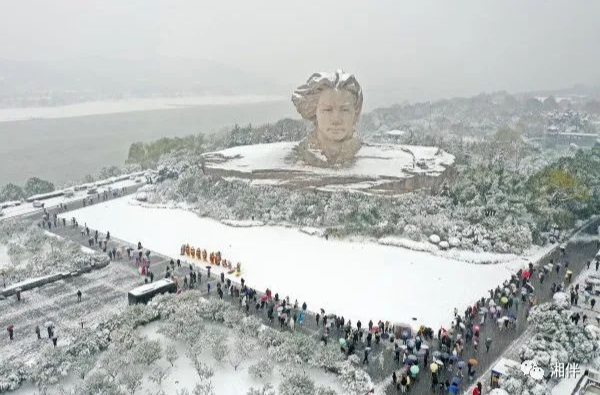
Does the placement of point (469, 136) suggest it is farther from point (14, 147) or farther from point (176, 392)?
point (14, 147)

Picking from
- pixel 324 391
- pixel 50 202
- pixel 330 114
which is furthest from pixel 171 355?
pixel 50 202

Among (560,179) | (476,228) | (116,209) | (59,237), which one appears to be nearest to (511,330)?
(476,228)

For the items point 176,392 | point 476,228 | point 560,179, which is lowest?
point 176,392

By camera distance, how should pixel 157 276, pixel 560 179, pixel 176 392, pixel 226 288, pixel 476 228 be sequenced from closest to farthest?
pixel 176 392 → pixel 226 288 → pixel 157 276 → pixel 476 228 → pixel 560 179

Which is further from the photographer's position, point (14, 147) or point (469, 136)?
point (14, 147)

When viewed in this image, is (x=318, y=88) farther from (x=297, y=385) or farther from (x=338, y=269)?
(x=297, y=385)

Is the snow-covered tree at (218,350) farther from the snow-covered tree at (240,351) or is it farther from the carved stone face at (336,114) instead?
the carved stone face at (336,114)

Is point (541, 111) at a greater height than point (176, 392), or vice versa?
point (541, 111)
